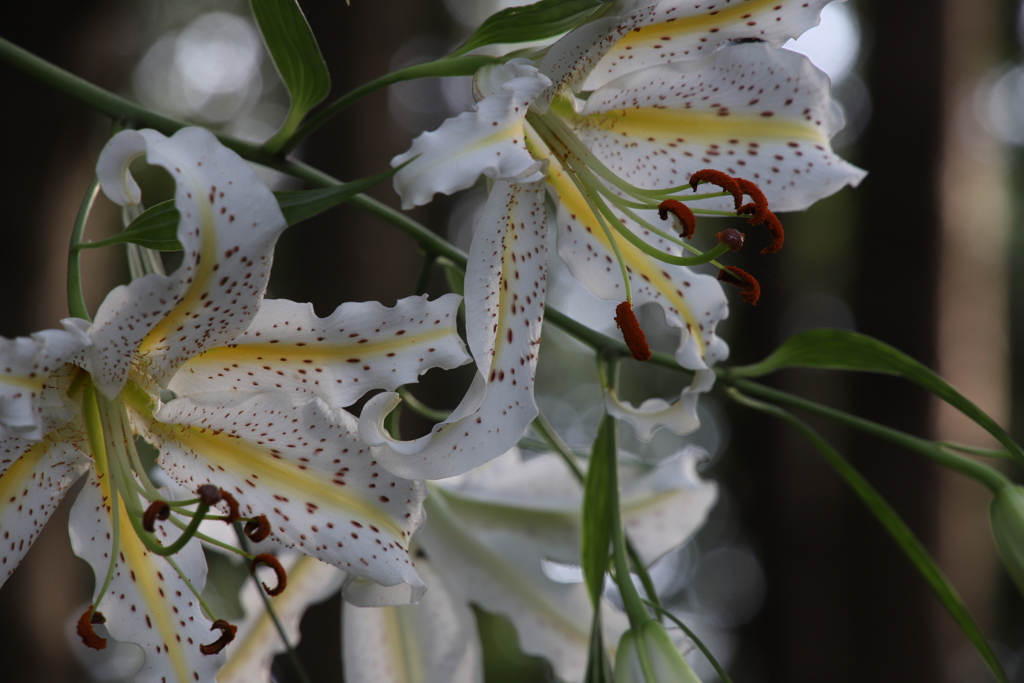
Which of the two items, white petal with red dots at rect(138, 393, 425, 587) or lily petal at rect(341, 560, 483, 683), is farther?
lily petal at rect(341, 560, 483, 683)

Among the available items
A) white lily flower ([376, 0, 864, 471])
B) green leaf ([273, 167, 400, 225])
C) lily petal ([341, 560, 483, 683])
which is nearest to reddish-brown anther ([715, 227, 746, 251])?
white lily flower ([376, 0, 864, 471])

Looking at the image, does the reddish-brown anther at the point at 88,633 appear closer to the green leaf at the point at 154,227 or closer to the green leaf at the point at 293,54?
the green leaf at the point at 154,227

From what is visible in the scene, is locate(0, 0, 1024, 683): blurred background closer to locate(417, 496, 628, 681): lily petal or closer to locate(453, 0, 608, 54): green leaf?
locate(417, 496, 628, 681): lily petal

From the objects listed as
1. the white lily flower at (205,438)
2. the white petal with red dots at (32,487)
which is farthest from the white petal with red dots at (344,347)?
the white petal with red dots at (32,487)

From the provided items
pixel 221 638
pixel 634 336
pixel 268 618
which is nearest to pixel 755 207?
pixel 634 336

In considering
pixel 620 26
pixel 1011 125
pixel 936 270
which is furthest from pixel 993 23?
pixel 1011 125

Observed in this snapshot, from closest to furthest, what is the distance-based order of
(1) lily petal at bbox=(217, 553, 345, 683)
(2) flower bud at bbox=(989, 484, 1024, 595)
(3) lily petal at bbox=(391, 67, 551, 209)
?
(3) lily petal at bbox=(391, 67, 551, 209) → (2) flower bud at bbox=(989, 484, 1024, 595) → (1) lily petal at bbox=(217, 553, 345, 683)

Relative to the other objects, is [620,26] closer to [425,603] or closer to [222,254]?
[222,254]
